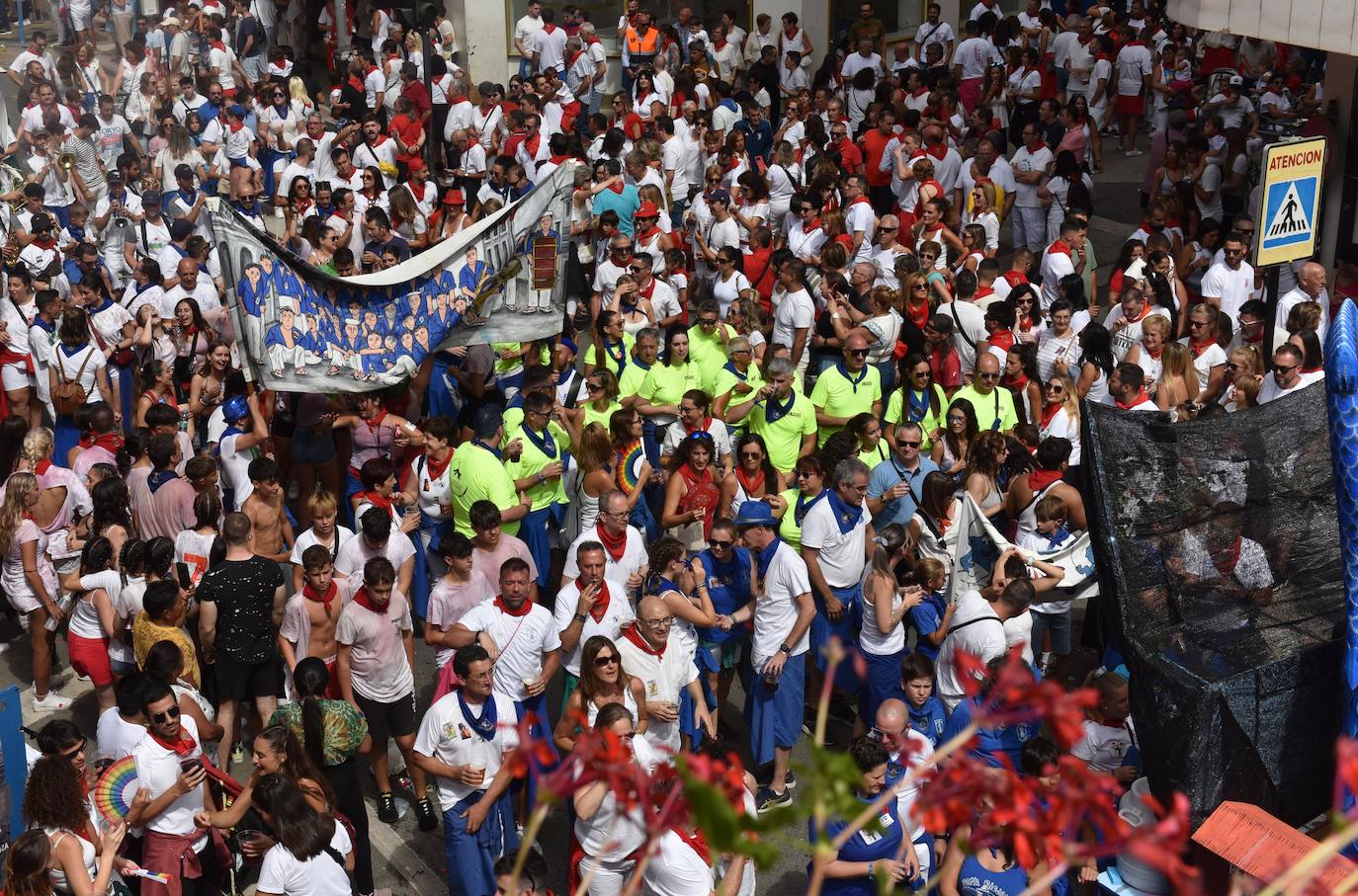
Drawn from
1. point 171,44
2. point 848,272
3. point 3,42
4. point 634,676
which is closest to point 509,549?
point 634,676

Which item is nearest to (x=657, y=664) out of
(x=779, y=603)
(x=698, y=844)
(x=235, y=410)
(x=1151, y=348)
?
(x=779, y=603)

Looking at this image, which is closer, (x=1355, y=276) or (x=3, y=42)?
(x=1355, y=276)

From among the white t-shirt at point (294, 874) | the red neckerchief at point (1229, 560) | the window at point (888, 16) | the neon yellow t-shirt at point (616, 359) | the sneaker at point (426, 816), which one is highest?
the window at point (888, 16)

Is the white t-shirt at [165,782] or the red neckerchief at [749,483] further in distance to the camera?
the red neckerchief at [749,483]

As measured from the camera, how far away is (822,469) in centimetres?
891

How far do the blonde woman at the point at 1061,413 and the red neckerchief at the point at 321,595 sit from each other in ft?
14.7

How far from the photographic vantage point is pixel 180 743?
7.11m

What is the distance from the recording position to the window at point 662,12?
23844mm

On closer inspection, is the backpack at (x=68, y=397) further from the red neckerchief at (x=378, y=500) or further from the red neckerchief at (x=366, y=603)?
the red neckerchief at (x=366, y=603)

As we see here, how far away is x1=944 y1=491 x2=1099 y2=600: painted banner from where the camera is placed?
8539mm

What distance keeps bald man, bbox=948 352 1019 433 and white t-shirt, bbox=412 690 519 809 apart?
4.15 m

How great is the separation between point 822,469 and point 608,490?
131cm

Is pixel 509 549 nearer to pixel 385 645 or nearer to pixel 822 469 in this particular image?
pixel 385 645

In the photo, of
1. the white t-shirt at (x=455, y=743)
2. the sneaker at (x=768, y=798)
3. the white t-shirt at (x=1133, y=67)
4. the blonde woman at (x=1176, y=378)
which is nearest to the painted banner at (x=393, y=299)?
the white t-shirt at (x=455, y=743)
